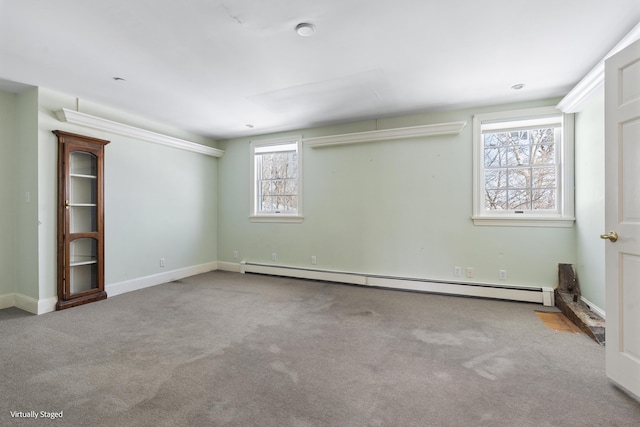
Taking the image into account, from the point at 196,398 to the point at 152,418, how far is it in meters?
0.24

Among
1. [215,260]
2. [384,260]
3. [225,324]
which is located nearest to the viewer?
[225,324]

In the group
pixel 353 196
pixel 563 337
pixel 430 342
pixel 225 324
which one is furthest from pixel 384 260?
pixel 225 324

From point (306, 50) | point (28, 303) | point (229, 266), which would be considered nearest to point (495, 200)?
point (306, 50)

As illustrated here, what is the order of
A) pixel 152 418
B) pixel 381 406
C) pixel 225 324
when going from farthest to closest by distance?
pixel 225 324 → pixel 381 406 → pixel 152 418

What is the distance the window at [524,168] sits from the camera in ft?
11.5

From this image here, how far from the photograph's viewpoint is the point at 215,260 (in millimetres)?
5605

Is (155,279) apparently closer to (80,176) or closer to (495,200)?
(80,176)

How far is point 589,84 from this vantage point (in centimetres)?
277

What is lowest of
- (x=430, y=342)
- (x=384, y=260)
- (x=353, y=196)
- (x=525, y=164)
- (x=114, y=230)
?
(x=430, y=342)

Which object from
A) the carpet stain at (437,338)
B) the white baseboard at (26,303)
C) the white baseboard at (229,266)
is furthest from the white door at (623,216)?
the white baseboard at (26,303)

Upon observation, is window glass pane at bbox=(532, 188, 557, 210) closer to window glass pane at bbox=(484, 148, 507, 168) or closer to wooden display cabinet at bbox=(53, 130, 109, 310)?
window glass pane at bbox=(484, 148, 507, 168)

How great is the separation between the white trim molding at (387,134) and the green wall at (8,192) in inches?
145

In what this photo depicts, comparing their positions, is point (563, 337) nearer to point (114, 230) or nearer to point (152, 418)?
point (152, 418)

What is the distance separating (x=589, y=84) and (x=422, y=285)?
9.35ft
